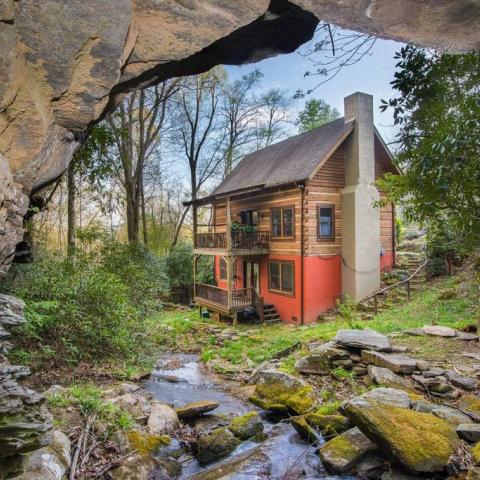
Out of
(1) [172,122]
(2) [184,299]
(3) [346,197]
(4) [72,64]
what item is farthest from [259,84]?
(4) [72,64]

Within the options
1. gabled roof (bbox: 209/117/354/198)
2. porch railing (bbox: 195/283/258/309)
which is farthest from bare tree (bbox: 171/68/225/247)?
porch railing (bbox: 195/283/258/309)

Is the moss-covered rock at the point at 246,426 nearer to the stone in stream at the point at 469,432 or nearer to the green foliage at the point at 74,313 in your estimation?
the green foliage at the point at 74,313

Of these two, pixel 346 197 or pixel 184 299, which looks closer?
pixel 346 197

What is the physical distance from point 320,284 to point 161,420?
9.77 m

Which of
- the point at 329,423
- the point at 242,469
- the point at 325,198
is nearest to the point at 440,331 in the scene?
the point at 329,423

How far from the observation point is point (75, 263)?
791cm

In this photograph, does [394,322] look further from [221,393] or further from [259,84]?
[259,84]

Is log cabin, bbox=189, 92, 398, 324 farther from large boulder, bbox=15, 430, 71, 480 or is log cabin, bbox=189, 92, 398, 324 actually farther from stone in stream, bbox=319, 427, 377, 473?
large boulder, bbox=15, 430, 71, 480

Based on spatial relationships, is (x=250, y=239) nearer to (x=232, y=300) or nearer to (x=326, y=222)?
(x=232, y=300)

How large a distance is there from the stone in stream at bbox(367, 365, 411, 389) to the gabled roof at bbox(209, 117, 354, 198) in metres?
8.54

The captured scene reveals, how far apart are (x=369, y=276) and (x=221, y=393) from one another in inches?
344

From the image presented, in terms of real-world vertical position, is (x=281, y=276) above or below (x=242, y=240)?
below

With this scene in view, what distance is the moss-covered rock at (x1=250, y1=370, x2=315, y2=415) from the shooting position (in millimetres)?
6219

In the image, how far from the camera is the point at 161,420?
19.0ft
